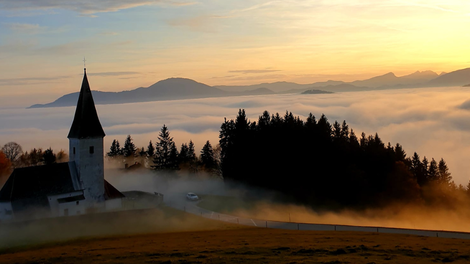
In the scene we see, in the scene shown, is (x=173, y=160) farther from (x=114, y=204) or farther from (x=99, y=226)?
(x=99, y=226)

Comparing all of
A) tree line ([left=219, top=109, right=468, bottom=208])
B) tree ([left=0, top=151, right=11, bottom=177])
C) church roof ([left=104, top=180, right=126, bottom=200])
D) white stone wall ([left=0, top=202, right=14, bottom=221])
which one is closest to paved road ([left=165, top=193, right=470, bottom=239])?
church roof ([left=104, top=180, right=126, bottom=200])

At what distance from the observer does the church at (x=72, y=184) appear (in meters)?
37.7

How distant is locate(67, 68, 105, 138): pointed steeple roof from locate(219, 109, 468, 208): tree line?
2569 centimetres

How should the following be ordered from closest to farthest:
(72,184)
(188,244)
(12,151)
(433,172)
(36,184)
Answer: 1. (188,244)
2. (36,184)
3. (72,184)
4. (433,172)
5. (12,151)

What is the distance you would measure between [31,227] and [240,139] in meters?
34.9

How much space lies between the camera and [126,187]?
2566 inches

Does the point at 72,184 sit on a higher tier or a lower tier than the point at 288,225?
higher

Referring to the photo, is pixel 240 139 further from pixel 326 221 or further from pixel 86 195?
pixel 86 195

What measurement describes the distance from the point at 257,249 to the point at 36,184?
26090mm

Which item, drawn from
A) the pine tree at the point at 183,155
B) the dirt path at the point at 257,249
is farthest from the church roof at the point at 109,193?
the pine tree at the point at 183,155

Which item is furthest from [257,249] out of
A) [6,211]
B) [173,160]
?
[173,160]

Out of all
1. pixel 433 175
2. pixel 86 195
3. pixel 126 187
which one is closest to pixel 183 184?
pixel 126 187

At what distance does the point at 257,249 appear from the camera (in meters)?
23.8

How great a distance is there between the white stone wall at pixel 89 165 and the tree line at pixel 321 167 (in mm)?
24544
